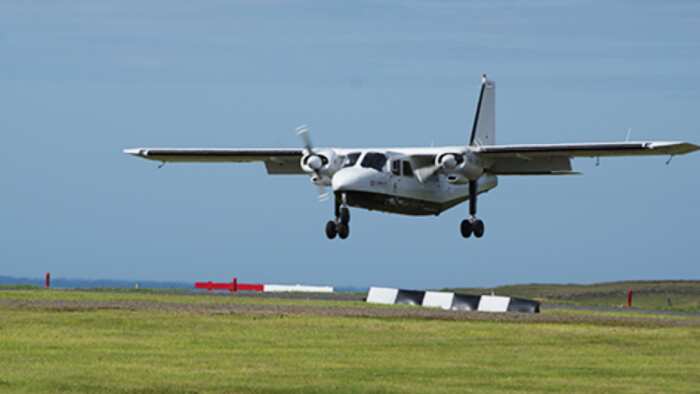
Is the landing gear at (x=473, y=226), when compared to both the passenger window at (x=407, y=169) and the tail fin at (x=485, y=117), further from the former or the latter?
the tail fin at (x=485, y=117)

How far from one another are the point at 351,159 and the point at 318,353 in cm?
2427

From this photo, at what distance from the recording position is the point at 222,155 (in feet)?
194

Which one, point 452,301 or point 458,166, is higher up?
point 458,166

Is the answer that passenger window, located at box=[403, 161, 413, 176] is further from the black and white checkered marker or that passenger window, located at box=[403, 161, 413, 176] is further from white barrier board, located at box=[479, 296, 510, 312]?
white barrier board, located at box=[479, 296, 510, 312]

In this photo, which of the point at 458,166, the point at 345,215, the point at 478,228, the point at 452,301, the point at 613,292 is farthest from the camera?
the point at 613,292

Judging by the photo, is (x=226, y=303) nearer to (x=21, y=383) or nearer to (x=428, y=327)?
(x=428, y=327)

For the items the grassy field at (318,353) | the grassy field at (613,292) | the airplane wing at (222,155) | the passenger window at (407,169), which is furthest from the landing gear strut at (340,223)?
the grassy field at (613,292)

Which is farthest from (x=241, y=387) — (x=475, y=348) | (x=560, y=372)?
(x=475, y=348)

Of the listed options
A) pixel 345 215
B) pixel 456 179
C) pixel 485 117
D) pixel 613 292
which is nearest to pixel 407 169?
pixel 456 179

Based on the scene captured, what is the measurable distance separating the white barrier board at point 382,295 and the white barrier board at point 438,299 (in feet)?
7.07

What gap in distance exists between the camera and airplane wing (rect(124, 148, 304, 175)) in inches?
2299

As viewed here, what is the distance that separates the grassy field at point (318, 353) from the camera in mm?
23094

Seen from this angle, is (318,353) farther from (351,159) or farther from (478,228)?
(478,228)

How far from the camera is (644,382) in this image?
24078mm
